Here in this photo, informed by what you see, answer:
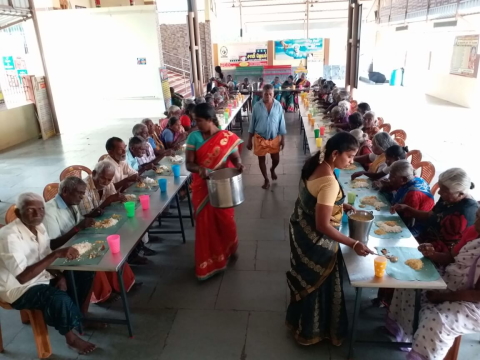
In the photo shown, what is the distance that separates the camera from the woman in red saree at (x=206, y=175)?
334 cm

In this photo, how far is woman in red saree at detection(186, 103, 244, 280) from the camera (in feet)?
11.0

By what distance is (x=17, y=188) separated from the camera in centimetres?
646

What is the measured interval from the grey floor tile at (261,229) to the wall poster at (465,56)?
37.1 ft

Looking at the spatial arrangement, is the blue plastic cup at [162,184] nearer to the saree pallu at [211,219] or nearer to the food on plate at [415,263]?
the saree pallu at [211,219]

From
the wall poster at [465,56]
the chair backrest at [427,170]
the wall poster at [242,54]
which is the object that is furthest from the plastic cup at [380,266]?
the wall poster at [242,54]

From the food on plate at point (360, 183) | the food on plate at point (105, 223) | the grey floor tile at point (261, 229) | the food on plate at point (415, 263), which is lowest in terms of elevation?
the grey floor tile at point (261, 229)

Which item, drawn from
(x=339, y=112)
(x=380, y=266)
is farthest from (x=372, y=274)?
(x=339, y=112)

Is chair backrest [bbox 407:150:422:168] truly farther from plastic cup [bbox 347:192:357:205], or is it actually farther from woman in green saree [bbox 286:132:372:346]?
woman in green saree [bbox 286:132:372:346]

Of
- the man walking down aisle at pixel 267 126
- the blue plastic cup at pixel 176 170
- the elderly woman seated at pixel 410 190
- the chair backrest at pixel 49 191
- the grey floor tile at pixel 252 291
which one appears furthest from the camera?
the man walking down aisle at pixel 267 126

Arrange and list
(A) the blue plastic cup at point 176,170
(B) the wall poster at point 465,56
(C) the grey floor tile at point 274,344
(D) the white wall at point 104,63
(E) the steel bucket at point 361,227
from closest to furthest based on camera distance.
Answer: (E) the steel bucket at point 361,227 → (C) the grey floor tile at point 274,344 → (A) the blue plastic cup at point 176,170 → (D) the white wall at point 104,63 → (B) the wall poster at point 465,56

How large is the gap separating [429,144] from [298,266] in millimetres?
7011

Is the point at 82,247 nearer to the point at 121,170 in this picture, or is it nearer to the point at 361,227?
the point at 121,170

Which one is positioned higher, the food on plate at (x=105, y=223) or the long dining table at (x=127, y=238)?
the food on plate at (x=105, y=223)

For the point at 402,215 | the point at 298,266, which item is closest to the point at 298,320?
the point at 298,266
